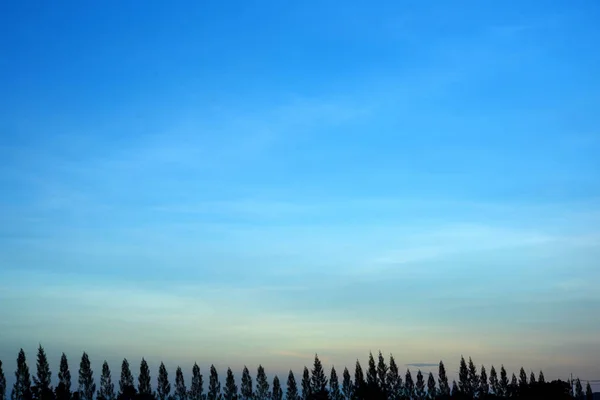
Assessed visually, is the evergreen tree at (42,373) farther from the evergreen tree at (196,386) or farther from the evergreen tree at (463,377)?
the evergreen tree at (463,377)

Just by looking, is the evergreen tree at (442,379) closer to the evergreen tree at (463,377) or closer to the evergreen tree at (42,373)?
the evergreen tree at (463,377)

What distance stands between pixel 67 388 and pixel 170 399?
93.9ft

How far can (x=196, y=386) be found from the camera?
168875mm

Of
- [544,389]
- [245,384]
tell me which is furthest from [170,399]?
[544,389]

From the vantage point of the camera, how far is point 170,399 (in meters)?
162

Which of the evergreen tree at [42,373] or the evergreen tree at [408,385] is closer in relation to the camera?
the evergreen tree at [42,373]

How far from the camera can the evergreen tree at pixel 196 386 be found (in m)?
168

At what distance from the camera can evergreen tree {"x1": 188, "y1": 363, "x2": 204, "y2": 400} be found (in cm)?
16825

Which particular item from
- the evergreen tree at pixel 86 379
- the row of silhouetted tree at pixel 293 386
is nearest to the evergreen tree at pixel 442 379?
the row of silhouetted tree at pixel 293 386

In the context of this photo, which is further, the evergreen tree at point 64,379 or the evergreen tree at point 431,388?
the evergreen tree at point 431,388

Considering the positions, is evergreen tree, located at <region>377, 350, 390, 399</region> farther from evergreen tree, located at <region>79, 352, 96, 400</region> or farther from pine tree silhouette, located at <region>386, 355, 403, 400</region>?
evergreen tree, located at <region>79, 352, 96, 400</region>

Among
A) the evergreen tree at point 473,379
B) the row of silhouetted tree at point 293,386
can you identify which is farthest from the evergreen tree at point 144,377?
the evergreen tree at point 473,379

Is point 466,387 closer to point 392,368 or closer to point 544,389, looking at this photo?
point 392,368

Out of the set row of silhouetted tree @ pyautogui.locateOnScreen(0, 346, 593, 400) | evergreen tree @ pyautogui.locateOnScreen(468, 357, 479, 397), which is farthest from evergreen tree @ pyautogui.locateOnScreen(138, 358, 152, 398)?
evergreen tree @ pyautogui.locateOnScreen(468, 357, 479, 397)
